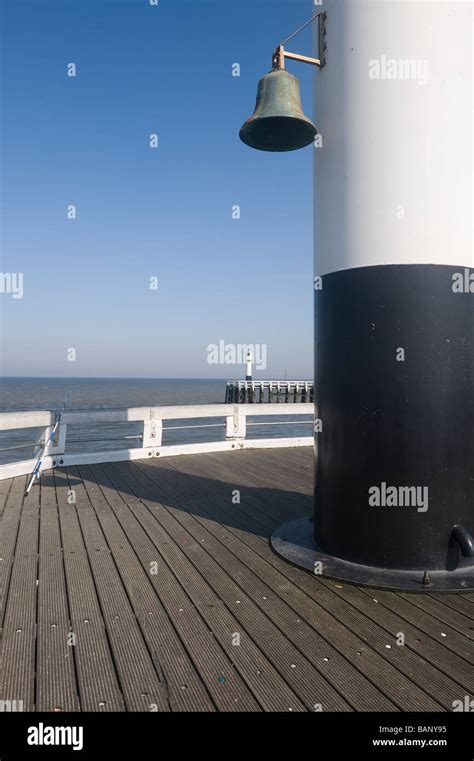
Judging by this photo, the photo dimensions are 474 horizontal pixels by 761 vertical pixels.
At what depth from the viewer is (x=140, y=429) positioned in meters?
9.00

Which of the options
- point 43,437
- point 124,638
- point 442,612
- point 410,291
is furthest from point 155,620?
point 43,437

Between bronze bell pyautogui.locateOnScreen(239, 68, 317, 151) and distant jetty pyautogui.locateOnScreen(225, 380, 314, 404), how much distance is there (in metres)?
55.3

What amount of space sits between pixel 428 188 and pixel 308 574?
2992 millimetres

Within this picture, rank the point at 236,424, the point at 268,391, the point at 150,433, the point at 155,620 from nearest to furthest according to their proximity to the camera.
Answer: the point at 155,620, the point at 150,433, the point at 236,424, the point at 268,391

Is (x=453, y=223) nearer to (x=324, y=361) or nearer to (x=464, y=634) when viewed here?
(x=324, y=361)

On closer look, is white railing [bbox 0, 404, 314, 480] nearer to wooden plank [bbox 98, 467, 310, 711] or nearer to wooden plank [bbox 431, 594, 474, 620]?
wooden plank [bbox 98, 467, 310, 711]

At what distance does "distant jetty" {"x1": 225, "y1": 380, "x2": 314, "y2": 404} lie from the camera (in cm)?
6328

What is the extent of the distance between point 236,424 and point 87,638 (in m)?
7.17

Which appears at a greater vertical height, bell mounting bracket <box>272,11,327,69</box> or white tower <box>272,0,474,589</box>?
bell mounting bracket <box>272,11,327,69</box>

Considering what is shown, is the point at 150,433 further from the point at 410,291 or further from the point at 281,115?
the point at 410,291

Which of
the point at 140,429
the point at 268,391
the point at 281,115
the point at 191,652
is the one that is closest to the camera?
the point at 191,652

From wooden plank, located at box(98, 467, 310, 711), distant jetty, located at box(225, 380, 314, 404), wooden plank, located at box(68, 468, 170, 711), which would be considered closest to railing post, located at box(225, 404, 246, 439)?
wooden plank, located at box(98, 467, 310, 711)
